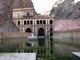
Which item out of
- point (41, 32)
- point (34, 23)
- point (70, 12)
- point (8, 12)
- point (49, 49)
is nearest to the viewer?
point (49, 49)

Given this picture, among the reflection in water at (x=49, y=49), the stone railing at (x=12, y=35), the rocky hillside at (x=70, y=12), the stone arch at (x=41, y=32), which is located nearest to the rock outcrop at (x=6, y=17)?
the stone railing at (x=12, y=35)

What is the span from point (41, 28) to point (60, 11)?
27409mm

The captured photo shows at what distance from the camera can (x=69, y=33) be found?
90812 millimetres

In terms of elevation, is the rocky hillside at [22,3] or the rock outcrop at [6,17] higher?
the rocky hillside at [22,3]

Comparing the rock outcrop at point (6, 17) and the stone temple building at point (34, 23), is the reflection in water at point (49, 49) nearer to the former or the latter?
the stone temple building at point (34, 23)

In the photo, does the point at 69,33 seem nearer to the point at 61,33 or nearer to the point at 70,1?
the point at 61,33

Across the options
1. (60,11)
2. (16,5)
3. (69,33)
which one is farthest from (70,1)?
(69,33)

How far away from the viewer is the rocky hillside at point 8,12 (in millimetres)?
108188

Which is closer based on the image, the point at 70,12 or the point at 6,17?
the point at 70,12

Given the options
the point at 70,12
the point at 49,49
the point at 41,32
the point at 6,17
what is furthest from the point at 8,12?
the point at 49,49

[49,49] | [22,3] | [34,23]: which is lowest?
[49,49]

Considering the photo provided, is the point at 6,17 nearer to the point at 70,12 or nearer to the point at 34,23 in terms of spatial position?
the point at 34,23

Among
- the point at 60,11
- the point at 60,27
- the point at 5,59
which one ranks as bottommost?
the point at 5,59

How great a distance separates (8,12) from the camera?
119938 millimetres
